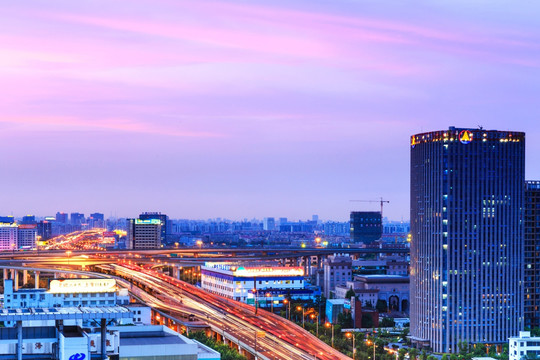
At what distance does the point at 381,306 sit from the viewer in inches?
5113

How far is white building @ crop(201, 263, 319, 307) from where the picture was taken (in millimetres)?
129250

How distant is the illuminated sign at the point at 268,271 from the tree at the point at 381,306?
1256 centimetres

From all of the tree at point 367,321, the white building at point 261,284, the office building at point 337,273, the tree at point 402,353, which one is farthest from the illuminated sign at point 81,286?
the office building at point 337,273

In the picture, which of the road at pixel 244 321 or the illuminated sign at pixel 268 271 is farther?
the illuminated sign at pixel 268 271

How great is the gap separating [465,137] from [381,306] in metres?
37.3

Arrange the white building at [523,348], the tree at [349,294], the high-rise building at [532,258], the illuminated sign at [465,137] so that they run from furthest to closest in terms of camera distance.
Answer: the tree at [349,294]
the high-rise building at [532,258]
the illuminated sign at [465,137]
the white building at [523,348]

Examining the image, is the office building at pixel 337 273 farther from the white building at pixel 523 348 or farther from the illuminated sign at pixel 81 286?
the white building at pixel 523 348

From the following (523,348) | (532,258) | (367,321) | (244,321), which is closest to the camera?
(523,348)

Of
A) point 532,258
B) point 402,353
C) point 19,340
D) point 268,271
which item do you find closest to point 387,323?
point 532,258

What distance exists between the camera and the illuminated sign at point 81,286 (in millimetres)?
113481

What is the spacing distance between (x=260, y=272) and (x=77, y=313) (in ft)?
309

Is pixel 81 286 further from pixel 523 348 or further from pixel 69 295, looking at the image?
pixel 523 348

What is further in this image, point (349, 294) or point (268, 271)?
point (268, 271)

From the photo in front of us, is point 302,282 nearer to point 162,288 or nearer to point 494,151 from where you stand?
point 162,288
